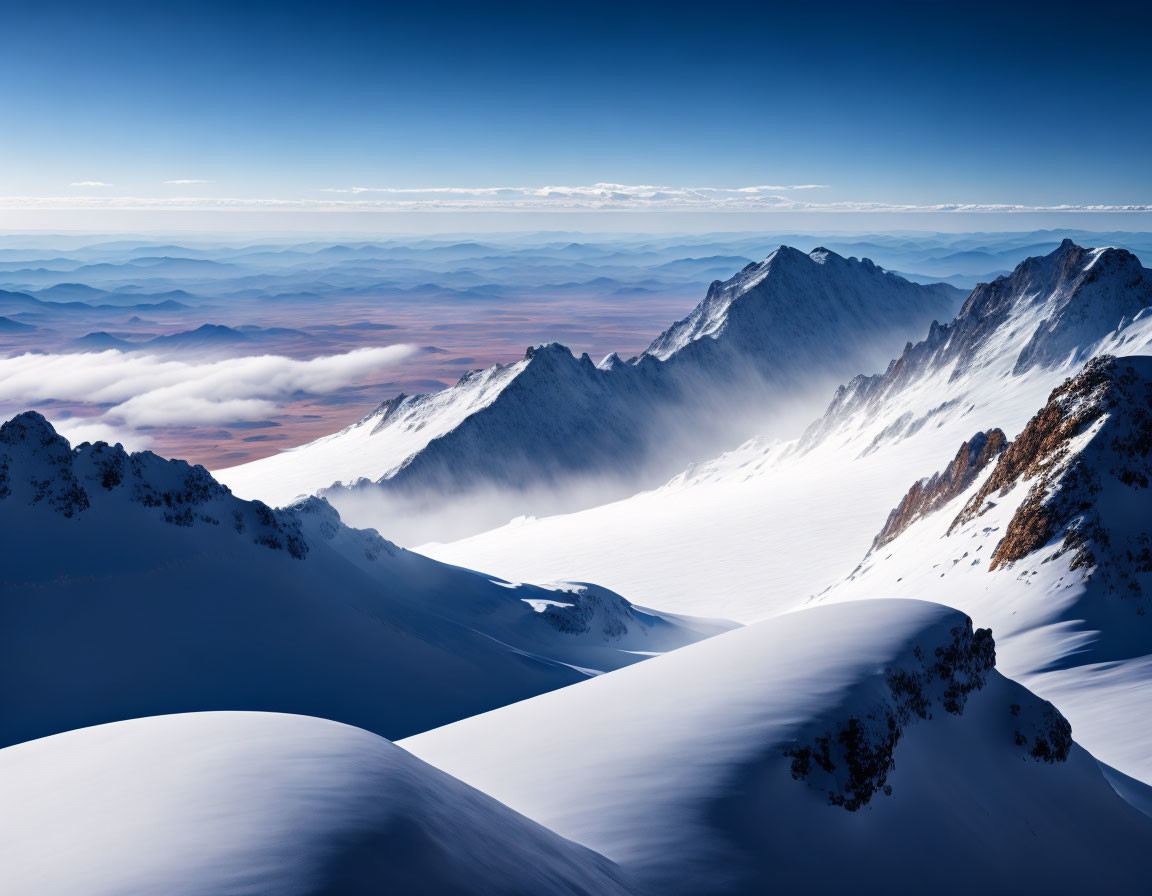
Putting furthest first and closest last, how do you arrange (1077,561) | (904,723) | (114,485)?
(114,485)
(1077,561)
(904,723)

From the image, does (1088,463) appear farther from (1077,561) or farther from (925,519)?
(925,519)

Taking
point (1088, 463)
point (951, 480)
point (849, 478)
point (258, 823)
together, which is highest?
point (258, 823)

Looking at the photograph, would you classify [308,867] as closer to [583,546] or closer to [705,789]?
[705,789]

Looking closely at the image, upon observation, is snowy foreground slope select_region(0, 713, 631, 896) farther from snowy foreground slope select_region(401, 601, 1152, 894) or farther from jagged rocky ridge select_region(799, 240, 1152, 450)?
jagged rocky ridge select_region(799, 240, 1152, 450)

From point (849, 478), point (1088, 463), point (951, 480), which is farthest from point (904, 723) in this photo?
point (849, 478)

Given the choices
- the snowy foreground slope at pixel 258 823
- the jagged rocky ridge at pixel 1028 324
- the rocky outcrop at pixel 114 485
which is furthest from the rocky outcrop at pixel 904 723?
the jagged rocky ridge at pixel 1028 324

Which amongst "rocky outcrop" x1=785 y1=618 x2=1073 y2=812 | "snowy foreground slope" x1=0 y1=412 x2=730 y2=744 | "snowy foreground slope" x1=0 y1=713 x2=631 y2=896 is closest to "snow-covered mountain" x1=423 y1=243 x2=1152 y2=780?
"rocky outcrop" x1=785 y1=618 x2=1073 y2=812

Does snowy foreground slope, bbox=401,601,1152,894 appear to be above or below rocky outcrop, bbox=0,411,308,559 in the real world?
above
